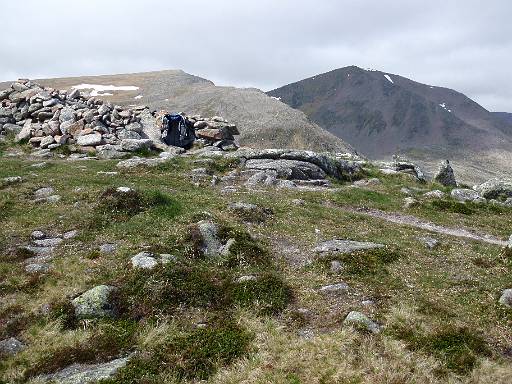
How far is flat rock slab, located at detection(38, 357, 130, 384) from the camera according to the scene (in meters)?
12.8

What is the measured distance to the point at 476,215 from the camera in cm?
3612

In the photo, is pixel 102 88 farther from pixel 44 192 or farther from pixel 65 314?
pixel 65 314

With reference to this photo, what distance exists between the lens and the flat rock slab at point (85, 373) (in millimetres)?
12825

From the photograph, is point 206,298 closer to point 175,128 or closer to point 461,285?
point 461,285

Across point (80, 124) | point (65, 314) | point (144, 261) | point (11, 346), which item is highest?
point (80, 124)

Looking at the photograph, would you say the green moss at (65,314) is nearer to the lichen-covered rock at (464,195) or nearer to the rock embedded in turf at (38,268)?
the rock embedded in turf at (38,268)

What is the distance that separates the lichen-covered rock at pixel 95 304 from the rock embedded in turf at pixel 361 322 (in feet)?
27.2

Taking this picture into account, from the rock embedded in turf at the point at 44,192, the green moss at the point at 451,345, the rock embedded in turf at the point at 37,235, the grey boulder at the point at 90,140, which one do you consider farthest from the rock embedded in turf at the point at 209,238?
the grey boulder at the point at 90,140

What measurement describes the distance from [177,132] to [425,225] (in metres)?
35.3

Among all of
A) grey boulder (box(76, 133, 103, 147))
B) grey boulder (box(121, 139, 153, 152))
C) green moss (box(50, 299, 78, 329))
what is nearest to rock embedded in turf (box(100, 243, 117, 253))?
green moss (box(50, 299, 78, 329))

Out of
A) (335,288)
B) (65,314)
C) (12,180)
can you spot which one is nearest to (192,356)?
(65,314)

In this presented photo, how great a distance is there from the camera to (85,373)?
13180 mm

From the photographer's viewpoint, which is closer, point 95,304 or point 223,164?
point 95,304

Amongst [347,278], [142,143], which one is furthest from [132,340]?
[142,143]
